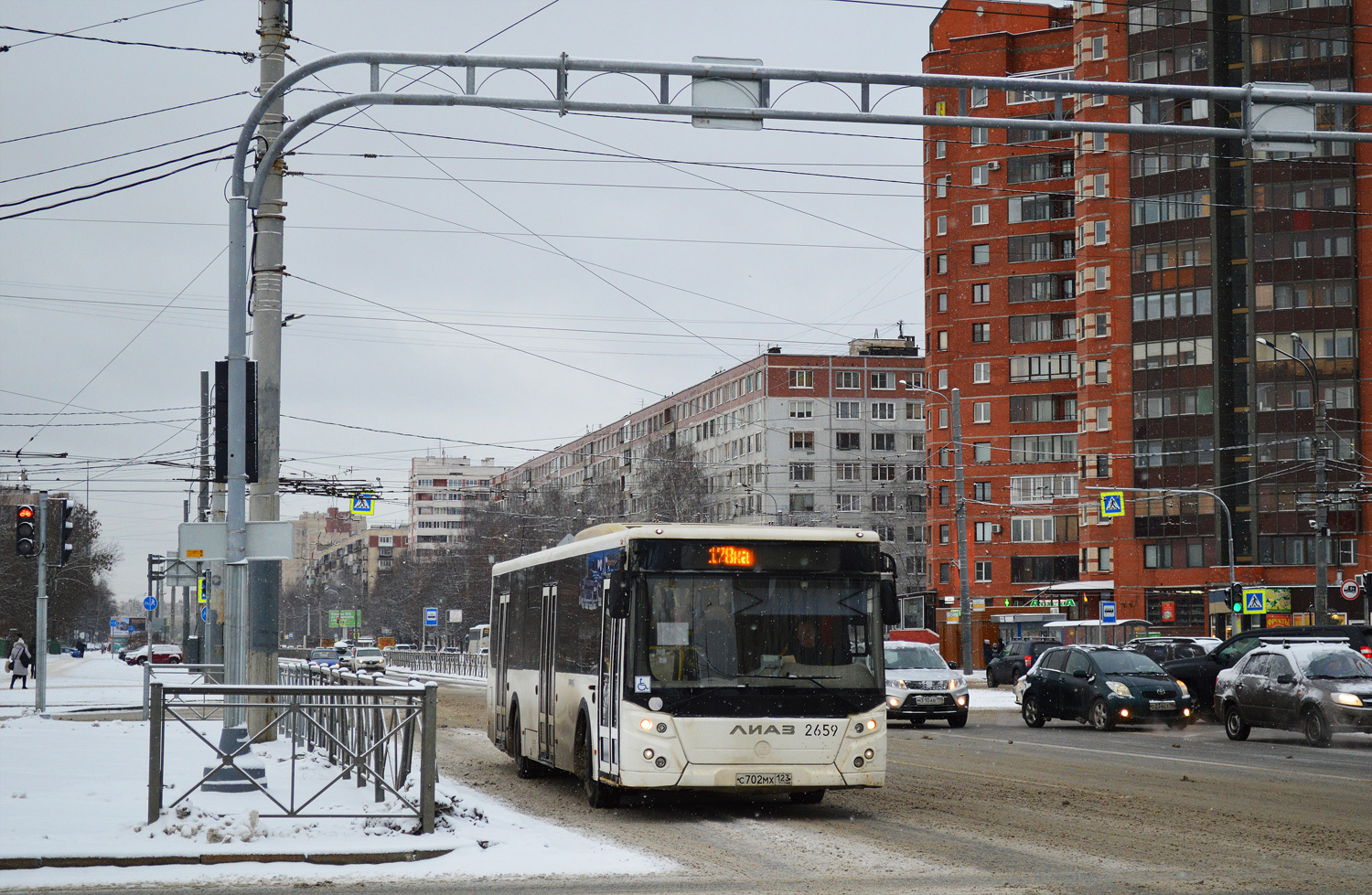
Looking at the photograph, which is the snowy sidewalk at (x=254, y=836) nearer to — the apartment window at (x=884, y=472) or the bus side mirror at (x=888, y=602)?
the bus side mirror at (x=888, y=602)

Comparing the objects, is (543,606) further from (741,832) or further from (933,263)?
(933,263)

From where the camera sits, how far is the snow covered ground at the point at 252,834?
1073cm

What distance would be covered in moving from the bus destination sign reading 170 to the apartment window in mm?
104595

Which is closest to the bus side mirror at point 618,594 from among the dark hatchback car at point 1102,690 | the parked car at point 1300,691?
the parked car at point 1300,691

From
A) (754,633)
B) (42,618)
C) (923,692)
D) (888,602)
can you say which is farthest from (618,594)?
(42,618)

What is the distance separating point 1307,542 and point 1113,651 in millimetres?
53282

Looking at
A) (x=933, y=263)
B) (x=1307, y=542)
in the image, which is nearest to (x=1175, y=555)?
(x=1307, y=542)

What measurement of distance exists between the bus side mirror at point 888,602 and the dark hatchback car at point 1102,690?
583 inches

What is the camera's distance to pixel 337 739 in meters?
14.5

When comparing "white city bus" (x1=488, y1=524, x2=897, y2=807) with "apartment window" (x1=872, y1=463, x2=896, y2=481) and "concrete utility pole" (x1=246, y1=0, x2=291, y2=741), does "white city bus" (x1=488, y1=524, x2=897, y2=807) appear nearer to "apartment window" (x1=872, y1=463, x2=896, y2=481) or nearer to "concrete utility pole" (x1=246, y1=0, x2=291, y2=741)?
"concrete utility pole" (x1=246, y1=0, x2=291, y2=741)

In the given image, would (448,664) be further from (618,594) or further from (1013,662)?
(618,594)

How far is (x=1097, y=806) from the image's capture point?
14977mm

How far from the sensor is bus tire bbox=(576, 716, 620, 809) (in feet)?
49.9

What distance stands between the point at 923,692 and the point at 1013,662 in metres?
22.5
